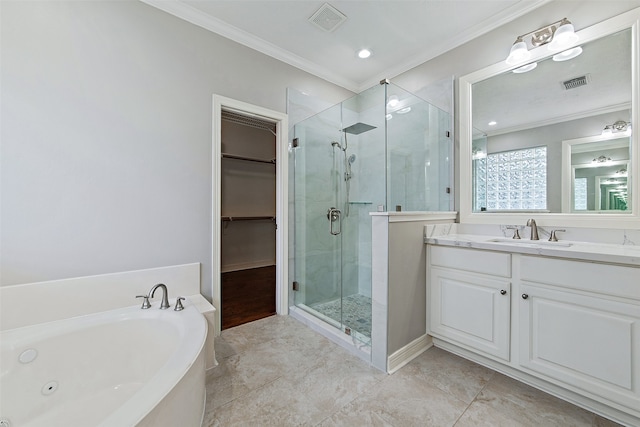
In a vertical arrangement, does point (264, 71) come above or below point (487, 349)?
above

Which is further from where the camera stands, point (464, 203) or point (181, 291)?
point (464, 203)

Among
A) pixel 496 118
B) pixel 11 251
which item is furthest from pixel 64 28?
pixel 496 118

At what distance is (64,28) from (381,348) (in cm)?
287

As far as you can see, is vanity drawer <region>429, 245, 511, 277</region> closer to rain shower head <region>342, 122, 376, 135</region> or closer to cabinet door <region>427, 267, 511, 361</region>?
cabinet door <region>427, 267, 511, 361</region>

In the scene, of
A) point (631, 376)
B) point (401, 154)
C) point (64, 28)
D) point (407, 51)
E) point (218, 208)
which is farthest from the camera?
point (407, 51)

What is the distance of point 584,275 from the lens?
4.41 ft

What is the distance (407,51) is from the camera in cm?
261

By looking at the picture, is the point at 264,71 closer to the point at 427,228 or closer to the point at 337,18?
the point at 337,18

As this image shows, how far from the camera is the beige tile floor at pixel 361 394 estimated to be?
4.40 feet

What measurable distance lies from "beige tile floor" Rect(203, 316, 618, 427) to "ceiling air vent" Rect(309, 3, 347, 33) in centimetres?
265

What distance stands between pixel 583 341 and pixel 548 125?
1456mm

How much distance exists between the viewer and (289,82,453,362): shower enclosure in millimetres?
2422

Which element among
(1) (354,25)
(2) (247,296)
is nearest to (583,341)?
(1) (354,25)

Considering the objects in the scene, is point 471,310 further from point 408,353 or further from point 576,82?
point 576,82
